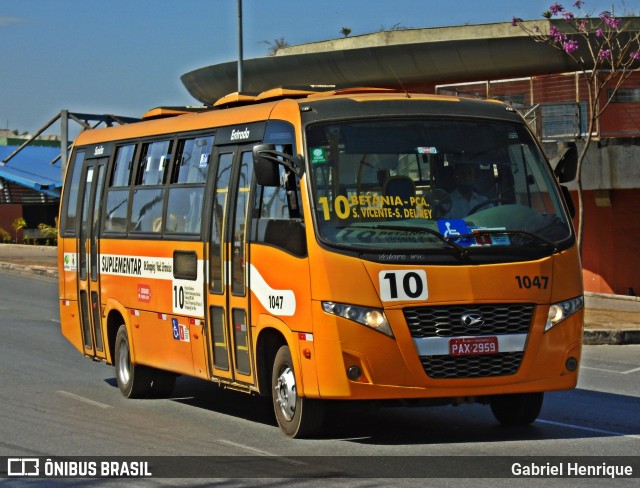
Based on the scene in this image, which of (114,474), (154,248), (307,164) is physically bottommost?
(114,474)

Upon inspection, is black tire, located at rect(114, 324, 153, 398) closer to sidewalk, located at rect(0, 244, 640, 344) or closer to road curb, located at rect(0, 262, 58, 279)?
sidewalk, located at rect(0, 244, 640, 344)

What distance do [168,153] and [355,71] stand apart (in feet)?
95.2

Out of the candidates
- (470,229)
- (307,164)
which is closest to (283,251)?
(307,164)

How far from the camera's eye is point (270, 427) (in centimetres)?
1180

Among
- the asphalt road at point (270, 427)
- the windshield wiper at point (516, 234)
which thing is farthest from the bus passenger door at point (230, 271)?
the windshield wiper at point (516, 234)

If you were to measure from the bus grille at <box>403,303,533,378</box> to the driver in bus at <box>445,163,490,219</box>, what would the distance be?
0.79m

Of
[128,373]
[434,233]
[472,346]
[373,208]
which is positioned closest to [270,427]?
[472,346]

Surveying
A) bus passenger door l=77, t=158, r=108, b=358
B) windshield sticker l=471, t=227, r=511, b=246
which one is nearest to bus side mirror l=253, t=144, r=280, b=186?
windshield sticker l=471, t=227, r=511, b=246

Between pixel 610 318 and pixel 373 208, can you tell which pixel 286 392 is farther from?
pixel 610 318

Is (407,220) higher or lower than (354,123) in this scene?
lower

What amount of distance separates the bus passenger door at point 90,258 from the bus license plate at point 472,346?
5959 millimetres

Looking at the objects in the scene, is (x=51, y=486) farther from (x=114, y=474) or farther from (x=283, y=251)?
(x=283, y=251)

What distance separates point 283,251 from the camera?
10.9 meters

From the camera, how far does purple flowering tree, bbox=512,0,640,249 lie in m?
25.6
